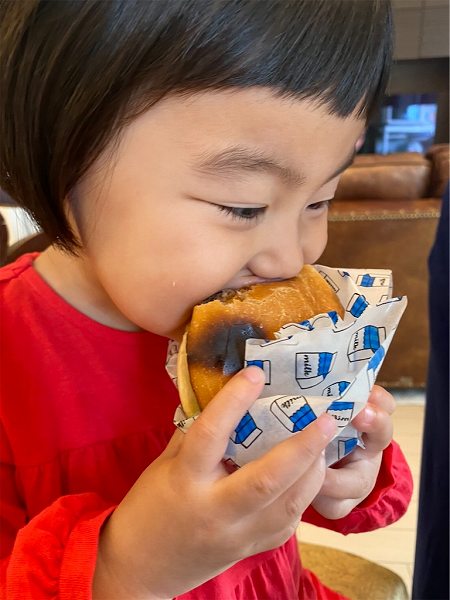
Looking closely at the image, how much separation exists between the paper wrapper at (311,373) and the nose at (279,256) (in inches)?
2.4

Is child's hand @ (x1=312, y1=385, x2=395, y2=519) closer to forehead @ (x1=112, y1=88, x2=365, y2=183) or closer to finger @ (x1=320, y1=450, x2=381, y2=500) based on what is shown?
finger @ (x1=320, y1=450, x2=381, y2=500)

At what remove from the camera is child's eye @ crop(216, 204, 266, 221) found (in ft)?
1.97

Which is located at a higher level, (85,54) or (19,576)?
(85,54)

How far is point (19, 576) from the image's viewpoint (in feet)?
1.98

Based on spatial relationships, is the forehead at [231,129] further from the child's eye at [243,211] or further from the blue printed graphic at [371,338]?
the blue printed graphic at [371,338]

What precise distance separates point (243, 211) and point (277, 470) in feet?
0.81

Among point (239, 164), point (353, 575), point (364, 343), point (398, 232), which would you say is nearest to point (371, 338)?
point (364, 343)

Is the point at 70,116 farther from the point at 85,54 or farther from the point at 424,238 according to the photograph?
the point at 424,238

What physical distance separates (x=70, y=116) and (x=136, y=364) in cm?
36

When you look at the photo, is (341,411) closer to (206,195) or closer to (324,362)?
(324,362)

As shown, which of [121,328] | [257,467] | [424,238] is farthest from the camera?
[424,238]

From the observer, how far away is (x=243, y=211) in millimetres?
606

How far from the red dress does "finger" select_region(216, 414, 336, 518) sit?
24cm

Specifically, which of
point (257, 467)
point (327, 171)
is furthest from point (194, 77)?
point (257, 467)
